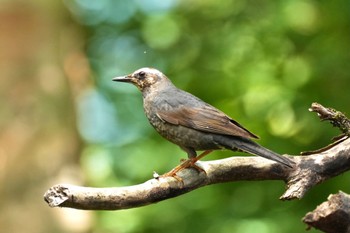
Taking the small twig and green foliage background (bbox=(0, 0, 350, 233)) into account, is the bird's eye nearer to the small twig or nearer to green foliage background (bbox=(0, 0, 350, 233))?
the small twig

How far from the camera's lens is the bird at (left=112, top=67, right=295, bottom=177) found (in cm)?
412

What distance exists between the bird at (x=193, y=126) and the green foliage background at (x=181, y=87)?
108 inches

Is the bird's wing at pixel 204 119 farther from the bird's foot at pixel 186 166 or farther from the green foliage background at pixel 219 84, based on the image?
the green foliage background at pixel 219 84

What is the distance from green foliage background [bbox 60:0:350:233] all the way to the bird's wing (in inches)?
112

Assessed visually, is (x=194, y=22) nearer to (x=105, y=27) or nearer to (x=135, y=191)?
(x=105, y=27)

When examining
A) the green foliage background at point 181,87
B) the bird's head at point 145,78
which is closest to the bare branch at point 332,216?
the bird's head at point 145,78

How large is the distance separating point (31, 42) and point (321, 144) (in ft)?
10.7

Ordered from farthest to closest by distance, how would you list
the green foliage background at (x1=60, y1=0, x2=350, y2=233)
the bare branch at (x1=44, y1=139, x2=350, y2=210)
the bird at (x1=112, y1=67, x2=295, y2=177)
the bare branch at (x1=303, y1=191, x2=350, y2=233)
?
the green foliage background at (x1=60, y1=0, x2=350, y2=233) → the bird at (x1=112, y1=67, x2=295, y2=177) → the bare branch at (x1=44, y1=139, x2=350, y2=210) → the bare branch at (x1=303, y1=191, x2=350, y2=233)

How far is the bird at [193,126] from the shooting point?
412 cm

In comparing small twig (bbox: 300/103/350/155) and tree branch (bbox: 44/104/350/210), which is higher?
small twig (bbox: 300/103/350/155)

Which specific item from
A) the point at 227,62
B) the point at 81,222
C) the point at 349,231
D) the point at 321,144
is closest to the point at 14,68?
the point at 81,222

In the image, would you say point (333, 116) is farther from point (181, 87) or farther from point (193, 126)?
point (181, 87)

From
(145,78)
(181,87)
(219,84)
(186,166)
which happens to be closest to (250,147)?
(186,166)

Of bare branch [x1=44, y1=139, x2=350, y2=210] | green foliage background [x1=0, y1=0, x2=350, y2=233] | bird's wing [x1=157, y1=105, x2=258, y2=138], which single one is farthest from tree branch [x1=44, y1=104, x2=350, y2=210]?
green foliage background [x1=0, y1=0, x2=350, y2=233]
